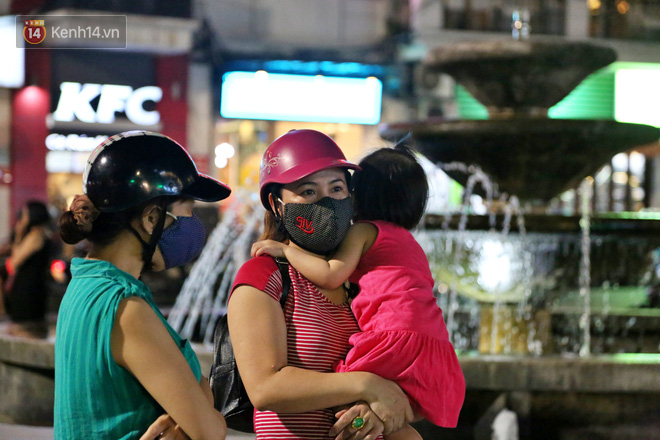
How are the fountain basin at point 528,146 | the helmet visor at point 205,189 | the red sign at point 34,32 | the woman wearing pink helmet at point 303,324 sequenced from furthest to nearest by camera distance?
Result: the red sign at point 34,32, the fountain basin at point 528,146, the helmet visor at point 205,189, the woman wearing pink helmet at point 303,324

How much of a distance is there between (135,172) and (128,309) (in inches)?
14.0

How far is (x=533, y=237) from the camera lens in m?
6.53

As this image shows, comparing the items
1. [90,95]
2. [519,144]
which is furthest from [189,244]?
[90,95]

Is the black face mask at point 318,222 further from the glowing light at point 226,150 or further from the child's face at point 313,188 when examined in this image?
the glowing light at point 226,150

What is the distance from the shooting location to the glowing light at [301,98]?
68.3 feet

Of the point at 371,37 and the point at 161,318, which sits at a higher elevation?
the point at 371,37

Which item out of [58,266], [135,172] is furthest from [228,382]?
[58,266]

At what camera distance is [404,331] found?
2182 mm

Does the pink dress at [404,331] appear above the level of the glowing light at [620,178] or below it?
above

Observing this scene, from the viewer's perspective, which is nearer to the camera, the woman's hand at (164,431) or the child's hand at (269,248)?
the woman's hand at (164,431)

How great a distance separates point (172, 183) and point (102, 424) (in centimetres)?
59

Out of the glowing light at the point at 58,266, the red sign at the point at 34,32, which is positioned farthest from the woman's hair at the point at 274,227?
the red sign at the point at 34,32

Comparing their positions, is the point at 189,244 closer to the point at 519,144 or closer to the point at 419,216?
the point at 419,216

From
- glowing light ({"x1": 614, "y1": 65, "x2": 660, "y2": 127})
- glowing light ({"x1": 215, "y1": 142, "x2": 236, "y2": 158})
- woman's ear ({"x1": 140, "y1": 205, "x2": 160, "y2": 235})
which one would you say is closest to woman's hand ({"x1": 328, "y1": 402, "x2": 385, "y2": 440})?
woman's ear ({"x1": 140, "y1": 205, "x2": 160, "y2": 235})
